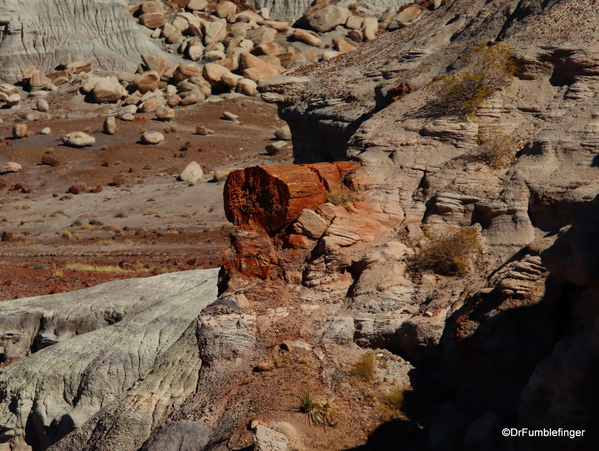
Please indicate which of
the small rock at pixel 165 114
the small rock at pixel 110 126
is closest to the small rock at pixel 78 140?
the small rock at pixel 110 126

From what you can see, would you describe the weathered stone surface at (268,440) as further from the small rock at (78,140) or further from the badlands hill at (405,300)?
the small rock at (78,140)

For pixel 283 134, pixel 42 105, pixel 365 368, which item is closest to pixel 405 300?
pixel 365 368

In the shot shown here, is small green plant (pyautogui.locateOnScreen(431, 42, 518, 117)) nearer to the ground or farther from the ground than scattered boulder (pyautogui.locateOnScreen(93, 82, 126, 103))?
farther from the ground

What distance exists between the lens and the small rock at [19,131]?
42.8 m

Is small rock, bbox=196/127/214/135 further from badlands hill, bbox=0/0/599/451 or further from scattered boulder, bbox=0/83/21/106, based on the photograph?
badlands hill, bbox=0/0/599/451

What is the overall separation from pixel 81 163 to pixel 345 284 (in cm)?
3372

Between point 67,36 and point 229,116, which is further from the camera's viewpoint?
point 67,36

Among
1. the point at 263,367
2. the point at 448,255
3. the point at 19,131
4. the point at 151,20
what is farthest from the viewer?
the point at 151,20

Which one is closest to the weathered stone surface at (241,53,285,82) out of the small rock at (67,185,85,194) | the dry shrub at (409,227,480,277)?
the small rock at (67,185,85,194)

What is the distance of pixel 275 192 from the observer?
1056 centimetres

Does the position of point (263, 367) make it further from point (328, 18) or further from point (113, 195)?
point (328, 18)

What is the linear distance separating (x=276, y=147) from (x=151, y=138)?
8.31 metres

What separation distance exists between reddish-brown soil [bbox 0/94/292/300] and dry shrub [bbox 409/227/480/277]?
16.2 m

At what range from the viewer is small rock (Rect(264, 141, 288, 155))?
41.6 m
